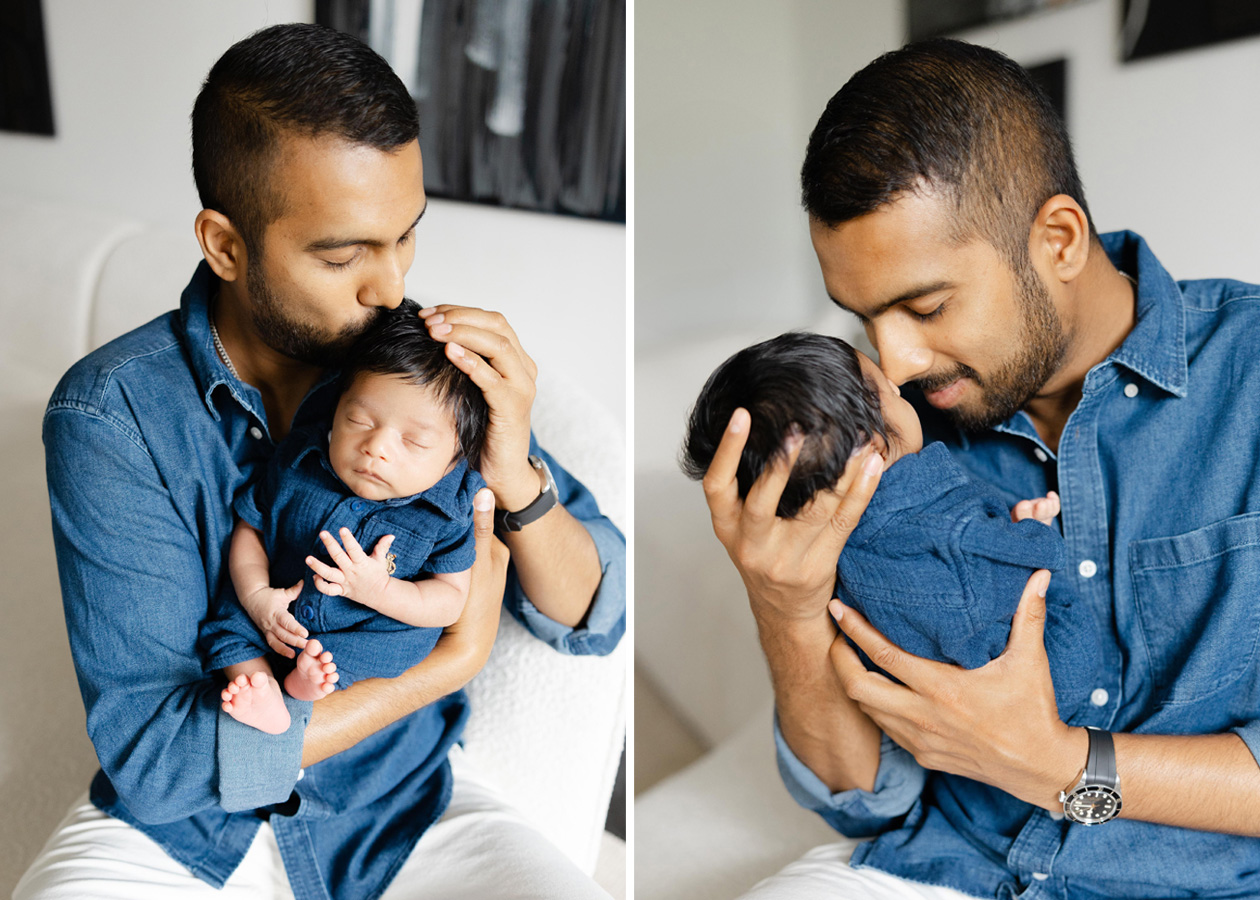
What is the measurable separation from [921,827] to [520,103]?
114cm

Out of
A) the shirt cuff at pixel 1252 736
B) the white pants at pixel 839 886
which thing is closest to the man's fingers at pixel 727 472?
the white pants at pixel 839 886

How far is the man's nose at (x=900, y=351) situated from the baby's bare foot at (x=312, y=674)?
2.24 ft

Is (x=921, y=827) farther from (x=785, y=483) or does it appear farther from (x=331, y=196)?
(x=331, y=196)

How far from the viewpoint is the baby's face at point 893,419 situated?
37.2 inches

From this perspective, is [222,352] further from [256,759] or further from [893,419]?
[893,419]

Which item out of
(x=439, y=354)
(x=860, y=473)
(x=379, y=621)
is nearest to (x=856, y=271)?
(x=860, y=473)

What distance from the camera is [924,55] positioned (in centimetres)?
97

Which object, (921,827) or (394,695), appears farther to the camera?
(921,827)

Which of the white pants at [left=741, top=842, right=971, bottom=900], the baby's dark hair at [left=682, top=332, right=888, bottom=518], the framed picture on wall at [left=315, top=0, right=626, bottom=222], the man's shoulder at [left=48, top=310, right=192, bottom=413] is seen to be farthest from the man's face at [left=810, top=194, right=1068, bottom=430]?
the man's shoulder at [left=48, top=310, right=192, bottom=413]

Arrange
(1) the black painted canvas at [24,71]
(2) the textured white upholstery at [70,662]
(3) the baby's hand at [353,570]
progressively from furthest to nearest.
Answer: (2) the textured white upholstery at [70,662], (1) the black painted canvas at [24,71], (3) the baby's hand at [353,570]

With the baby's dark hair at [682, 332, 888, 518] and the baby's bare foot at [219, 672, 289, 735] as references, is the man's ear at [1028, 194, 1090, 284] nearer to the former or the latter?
the baby's dark hair at [682, 332, 888, 518]

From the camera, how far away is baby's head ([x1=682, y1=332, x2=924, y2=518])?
0.89 m

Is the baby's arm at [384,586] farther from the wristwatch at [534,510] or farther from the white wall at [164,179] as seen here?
the white wall at [164,179]

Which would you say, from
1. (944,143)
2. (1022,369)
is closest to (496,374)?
(944,143)
